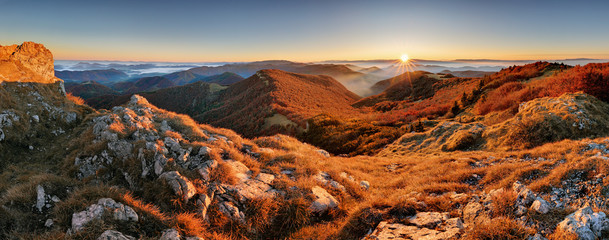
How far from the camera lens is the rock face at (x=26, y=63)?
45.4 feet

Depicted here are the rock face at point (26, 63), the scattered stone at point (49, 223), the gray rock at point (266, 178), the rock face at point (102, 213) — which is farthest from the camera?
the rock face at point (26, 63)

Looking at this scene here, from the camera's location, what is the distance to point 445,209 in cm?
655

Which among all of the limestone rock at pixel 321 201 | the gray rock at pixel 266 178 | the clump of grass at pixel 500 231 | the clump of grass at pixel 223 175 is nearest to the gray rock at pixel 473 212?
the clump of grass at pixel 500 231

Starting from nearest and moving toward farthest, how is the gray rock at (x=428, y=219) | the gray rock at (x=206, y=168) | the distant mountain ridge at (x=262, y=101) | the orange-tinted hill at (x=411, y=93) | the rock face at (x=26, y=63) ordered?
the gray rock at (x=428, y=219) < the gray rock at (x=206, y=168) < the rock face at (x=26, y=63) < the distant mountain ridge at (x=262, y=101) < the orange-tinted hill at (x=411, y=93)

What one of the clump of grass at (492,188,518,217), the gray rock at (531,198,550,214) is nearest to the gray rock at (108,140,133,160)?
the clump of grass at (492,188,518,217)

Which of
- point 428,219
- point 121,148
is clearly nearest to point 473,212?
point 428,219

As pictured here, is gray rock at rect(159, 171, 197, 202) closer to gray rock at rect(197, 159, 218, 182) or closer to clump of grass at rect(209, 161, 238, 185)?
gray rock at rect(197, 159, 218, 182)

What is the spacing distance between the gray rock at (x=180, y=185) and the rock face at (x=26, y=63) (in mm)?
14466

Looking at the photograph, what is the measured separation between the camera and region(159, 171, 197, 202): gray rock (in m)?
7.04

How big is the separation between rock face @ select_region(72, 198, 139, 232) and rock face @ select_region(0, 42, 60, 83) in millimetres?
14894

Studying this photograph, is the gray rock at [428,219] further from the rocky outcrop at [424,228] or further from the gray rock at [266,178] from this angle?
the gray rock at [266,178]

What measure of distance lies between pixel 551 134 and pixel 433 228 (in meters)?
12.3

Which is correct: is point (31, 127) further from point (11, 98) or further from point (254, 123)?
point (254, 123)

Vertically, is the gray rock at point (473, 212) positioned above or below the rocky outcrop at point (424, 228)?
above
